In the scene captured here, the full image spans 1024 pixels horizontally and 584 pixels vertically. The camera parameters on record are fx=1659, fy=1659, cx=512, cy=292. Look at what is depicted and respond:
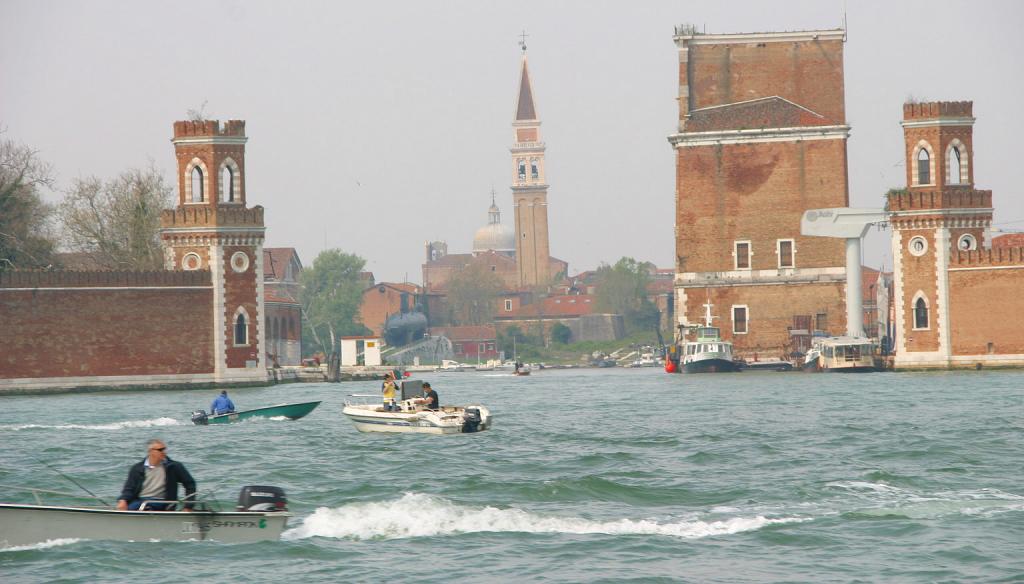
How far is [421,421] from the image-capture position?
1446 inches

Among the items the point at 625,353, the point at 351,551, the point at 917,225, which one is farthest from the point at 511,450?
the point at 625,353

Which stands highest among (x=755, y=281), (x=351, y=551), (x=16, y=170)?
(x=16, y=170)

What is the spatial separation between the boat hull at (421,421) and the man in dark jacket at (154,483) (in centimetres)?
1624

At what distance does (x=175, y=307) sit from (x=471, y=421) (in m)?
29.0

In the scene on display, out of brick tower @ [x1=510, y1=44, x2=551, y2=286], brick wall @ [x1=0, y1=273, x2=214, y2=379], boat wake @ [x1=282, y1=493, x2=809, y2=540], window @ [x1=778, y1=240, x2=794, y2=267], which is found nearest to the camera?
boat wake @ [x1=282, y1=493, x2=809, y2=540]

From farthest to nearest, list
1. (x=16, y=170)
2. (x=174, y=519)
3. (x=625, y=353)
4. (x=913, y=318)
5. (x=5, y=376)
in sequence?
(x=625, y=353) < (x=16, y=170) < (x=913, y=318) < (x=5, y=376) < (x=174, y=519)

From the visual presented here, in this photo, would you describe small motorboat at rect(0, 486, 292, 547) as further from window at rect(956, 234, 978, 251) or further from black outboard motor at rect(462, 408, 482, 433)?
window at rect(956, 234, 978, 251)

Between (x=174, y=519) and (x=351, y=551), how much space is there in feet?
7.43

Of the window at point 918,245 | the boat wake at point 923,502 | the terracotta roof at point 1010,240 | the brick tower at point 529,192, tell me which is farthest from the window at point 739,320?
the brick tower at point 529,192

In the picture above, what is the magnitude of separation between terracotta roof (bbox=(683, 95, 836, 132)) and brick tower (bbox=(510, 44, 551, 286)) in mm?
107359

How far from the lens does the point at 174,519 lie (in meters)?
20.5

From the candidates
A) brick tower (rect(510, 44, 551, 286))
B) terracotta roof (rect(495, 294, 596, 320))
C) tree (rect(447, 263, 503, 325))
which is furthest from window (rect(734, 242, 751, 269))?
brick tower (rect(510, 44, 551, 286))

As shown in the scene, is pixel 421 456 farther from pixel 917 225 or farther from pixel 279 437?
pixel 917 225

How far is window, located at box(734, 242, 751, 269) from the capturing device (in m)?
76.1
